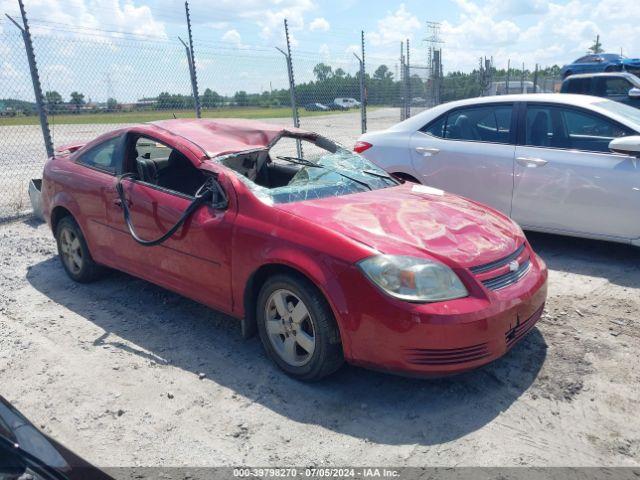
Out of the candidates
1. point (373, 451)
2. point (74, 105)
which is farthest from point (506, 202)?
point (74, 105)

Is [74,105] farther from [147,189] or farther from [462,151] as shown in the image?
[462,151]

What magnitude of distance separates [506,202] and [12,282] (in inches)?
196

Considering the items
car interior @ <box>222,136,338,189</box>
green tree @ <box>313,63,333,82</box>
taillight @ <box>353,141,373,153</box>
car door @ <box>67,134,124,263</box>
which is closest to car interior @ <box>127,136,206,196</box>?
car door @ <box>67,134,124,263</box>

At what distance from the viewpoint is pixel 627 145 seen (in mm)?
5172

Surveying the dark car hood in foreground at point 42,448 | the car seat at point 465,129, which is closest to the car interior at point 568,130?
the car seat at point 465,129

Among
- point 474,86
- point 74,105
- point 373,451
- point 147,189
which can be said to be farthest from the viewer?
point 474,86

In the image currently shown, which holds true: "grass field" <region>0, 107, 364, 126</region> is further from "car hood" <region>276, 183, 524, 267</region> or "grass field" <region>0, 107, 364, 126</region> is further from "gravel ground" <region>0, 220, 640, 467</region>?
"car hood" <region>276, 183, 524, 267</region>

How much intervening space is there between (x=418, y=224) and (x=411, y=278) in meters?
0.58

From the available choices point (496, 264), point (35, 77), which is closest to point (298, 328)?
point (496, 264)

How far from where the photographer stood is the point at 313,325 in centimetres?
332

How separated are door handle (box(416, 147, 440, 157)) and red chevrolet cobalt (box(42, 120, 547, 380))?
1.80 meters

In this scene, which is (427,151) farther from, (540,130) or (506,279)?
(506,279)

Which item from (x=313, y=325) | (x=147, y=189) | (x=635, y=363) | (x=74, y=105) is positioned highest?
(x=74, y=105)

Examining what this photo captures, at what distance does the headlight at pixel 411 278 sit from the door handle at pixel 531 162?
3063 millimetres
